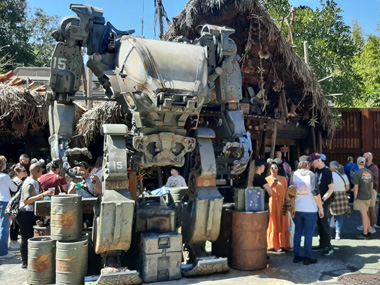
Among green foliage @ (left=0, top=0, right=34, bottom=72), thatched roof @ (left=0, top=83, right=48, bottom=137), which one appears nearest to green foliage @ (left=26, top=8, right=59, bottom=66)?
green foliage @ (left=0, top=0, right=34, bottom=72)

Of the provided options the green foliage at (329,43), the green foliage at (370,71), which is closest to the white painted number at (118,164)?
the green foliage at (329,43)

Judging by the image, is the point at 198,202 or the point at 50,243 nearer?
the point at 50,243

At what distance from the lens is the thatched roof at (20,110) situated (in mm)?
8961

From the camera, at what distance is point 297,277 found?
461 cm

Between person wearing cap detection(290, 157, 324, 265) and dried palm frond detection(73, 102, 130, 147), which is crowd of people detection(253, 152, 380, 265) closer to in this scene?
person wearing cap detection(290, 157, 324, 265)

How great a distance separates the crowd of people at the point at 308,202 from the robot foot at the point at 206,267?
1.24 meters

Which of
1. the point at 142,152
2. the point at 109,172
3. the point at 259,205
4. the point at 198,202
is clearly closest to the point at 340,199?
the point at 259,205

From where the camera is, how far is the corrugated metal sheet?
38.7ft

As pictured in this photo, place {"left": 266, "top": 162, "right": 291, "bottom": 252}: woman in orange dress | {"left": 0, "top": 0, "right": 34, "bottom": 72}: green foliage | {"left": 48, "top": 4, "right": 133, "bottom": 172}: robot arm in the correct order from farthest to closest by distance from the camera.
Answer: {"left": 0, "top": 0, "right": 34, "bottom": 72}: green foliage, {"left": 266, "top": 162, "right": 291, "bottom": 252}: woman in orange dress, {"left": 48, "top": 4, "right": 133, "bottom": 172}: robot arm

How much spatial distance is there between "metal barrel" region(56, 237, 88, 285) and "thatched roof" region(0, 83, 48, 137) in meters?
5.72

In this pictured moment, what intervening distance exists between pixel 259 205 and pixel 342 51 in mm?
10345

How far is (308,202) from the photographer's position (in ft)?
16.8

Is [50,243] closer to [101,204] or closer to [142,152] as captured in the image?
[101,204]

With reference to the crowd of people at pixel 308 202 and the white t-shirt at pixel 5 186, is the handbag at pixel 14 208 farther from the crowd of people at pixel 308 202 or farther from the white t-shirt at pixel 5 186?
the crowd of people at pixel 308 202
